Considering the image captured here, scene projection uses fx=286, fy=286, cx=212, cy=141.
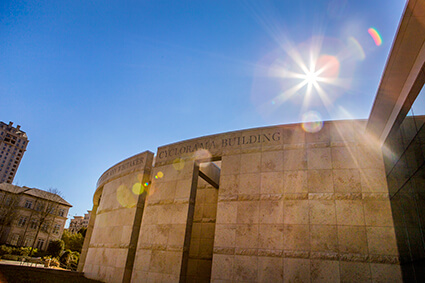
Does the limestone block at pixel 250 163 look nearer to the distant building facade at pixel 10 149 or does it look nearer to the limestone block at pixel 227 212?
the limestone block at pixel 227 212

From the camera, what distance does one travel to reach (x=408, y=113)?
980 centimetres

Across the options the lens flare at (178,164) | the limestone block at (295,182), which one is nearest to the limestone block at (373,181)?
the limestone block at (295,182)

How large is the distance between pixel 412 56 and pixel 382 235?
664cm

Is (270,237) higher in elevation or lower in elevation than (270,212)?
lower

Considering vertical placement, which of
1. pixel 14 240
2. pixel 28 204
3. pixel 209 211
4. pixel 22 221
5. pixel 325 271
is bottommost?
pixel 325 271

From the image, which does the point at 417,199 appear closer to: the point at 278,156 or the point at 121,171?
the point at 278,156

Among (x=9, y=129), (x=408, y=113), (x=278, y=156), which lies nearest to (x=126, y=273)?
(x=278, y=156)

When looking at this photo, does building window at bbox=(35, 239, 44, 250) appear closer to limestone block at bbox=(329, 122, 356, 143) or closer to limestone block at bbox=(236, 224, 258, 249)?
limestone block at bbox=(236, 224, 258, 249)

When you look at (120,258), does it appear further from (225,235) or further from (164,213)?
(225,235)

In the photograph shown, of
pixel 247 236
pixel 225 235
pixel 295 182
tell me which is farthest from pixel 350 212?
pixel 225 235

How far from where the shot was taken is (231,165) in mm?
14930

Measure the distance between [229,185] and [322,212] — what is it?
455cm

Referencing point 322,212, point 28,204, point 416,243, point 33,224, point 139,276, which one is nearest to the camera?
point 416,243

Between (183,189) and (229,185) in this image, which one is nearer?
→ (229,185)
